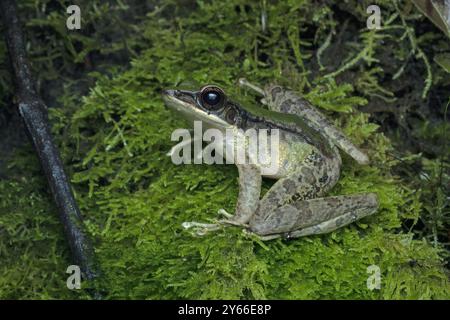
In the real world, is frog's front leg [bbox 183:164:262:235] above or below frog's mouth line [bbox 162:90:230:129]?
below

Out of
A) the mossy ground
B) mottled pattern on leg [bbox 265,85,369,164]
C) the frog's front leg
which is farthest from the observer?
mottled pattern on leg [bbox 265,85,369,164]

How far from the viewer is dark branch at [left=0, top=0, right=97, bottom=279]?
3580 millimetres

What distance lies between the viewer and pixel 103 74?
4648 millimetres

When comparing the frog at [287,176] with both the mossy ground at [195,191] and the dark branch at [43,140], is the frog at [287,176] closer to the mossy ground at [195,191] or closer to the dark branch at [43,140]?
the mossy ground at [195,191]

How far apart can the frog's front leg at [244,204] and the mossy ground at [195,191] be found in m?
0.06

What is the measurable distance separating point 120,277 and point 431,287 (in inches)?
69.2

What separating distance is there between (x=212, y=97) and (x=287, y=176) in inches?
25.8

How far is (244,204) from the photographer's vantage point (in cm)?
333

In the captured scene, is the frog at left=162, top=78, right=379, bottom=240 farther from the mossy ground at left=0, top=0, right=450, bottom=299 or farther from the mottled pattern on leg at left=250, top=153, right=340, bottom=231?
the mossy ground at left=0, top=0, right=450, bottom=299

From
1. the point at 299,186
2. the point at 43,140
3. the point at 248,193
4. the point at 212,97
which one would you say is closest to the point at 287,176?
the point at 299,186

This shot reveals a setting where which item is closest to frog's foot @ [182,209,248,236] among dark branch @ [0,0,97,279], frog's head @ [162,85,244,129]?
frog's head @ [162,85,244,129]

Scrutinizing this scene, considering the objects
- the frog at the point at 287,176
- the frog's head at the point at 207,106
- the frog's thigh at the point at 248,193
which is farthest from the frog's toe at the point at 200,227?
the frog's head at the point at 207,106

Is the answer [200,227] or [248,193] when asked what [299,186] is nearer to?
[248,193]

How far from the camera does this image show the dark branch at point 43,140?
141 inches
